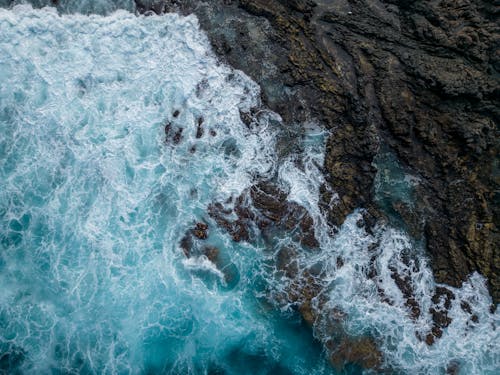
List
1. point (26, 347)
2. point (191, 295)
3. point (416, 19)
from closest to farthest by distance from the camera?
point (26, 347) < point (191, 295) < point (416, 19)

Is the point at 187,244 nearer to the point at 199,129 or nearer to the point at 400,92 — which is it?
the point at 199,129

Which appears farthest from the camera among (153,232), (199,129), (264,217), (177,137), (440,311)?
(199,129)

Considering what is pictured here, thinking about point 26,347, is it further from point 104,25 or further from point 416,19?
point 416,19

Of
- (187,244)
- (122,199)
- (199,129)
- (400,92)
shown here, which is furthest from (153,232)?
(400,92)

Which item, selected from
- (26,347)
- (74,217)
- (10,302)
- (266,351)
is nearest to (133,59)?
(74,217)

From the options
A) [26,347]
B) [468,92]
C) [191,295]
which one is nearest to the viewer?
[26,347]

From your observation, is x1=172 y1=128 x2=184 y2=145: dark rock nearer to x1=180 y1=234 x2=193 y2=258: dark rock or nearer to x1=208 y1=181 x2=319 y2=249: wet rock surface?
x1=208 y1=181 x2=319 y2=249: wet rock surface

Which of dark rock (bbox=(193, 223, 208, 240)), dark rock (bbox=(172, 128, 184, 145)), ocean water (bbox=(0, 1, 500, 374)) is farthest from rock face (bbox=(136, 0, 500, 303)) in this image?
dark rock (bbox=(193, 223, 208, 240))

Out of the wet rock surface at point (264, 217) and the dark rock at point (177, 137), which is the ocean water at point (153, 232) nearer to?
the dark rock at point (177, 137)
